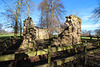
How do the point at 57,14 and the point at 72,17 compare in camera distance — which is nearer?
the point at 72,17

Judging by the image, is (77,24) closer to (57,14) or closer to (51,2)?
(57,14)

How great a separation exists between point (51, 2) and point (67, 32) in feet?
41.8

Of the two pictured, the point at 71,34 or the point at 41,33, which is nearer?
the point at 71,34

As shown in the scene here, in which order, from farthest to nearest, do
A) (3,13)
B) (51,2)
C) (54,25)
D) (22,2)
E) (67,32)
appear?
1. (54,25)
2. (51,2)
3. (22,2)
4. (3,13)
5. (67,32)

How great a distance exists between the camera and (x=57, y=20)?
57.7ft

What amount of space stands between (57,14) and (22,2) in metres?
8.90

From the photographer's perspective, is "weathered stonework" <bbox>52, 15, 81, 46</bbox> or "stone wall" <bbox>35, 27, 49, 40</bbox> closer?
"weathered stonework" <bbox>52, 15, 81, 46</bbox>

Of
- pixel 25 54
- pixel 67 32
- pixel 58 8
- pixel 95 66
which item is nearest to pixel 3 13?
pixel 58 8

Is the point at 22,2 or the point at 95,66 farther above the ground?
the point at 22,2

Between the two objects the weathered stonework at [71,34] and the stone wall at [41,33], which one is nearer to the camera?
the weathered stonework at [71,34]

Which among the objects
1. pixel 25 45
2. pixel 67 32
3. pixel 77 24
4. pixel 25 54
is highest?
pixel 77 24

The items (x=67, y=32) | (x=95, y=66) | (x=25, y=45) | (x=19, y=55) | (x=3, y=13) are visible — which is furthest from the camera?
(x=3, y=13)

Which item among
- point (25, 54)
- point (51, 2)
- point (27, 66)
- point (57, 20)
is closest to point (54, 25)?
point (57, 20)

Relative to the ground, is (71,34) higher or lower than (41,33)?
lower
